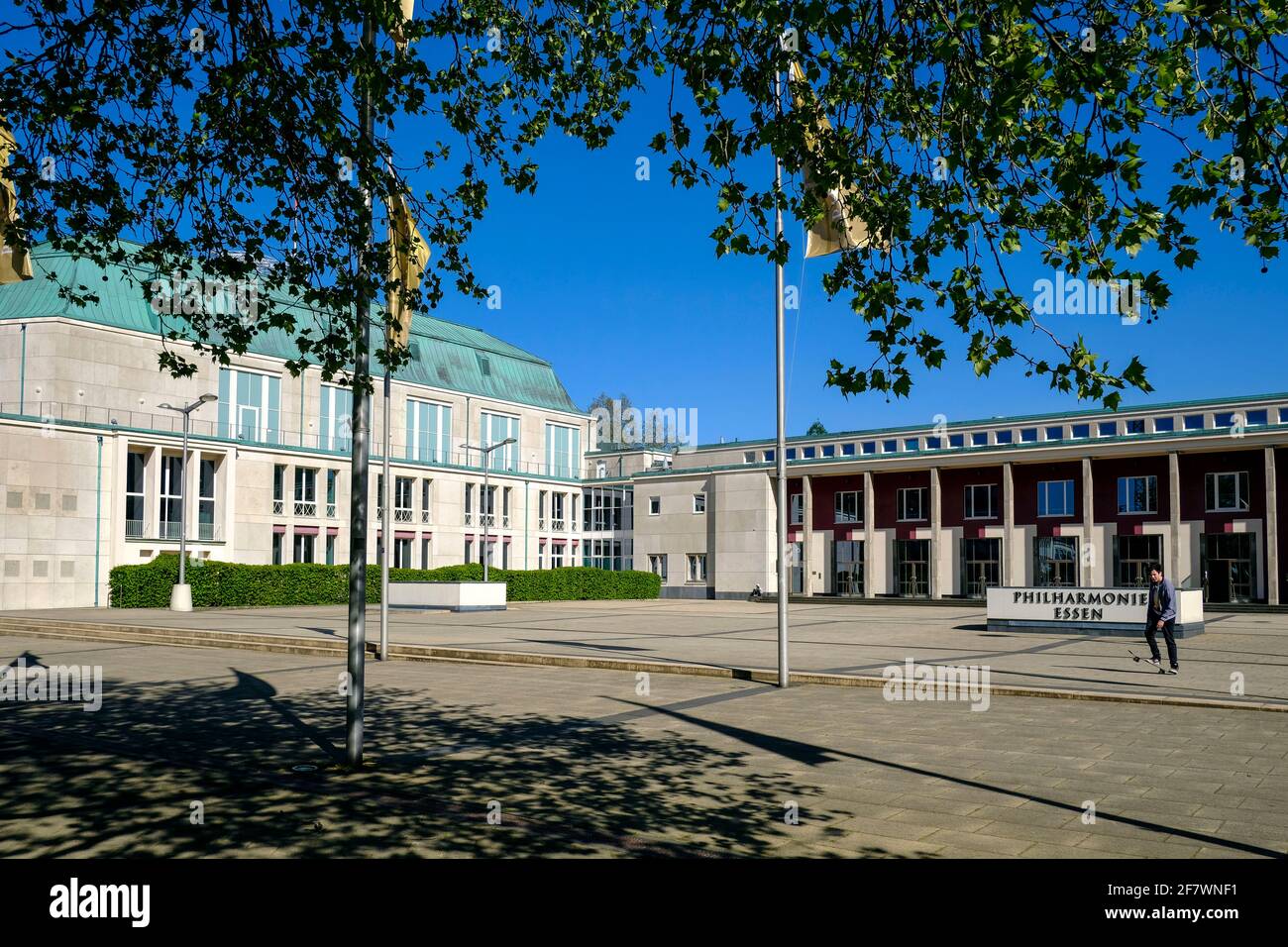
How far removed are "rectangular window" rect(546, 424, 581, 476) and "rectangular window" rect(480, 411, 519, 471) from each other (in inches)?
132

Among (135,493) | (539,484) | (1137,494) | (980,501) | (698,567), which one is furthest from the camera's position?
(539,484)

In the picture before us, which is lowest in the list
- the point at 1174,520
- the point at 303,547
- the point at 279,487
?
the point at 303,547

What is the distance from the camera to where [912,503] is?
6212 cm

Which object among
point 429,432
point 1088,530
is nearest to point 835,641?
point 1088,530

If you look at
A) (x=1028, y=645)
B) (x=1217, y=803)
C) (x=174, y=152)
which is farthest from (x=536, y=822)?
(x=1028, y=645)

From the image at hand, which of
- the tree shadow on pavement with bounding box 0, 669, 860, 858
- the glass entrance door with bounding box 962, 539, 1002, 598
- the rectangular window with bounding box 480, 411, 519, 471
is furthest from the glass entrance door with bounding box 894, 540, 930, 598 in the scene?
the tree shadow on pavement with bounding box 0, 669, 860, 858

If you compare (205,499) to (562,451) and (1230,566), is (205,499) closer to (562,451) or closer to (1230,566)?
(562,451)

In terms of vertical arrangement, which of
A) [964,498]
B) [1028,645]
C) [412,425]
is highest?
[412,425]

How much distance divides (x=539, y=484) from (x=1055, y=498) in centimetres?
3230

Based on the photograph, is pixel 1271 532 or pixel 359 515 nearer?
pixel 359 515

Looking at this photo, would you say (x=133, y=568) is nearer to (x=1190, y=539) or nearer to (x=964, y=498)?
(x=964, y=498)
